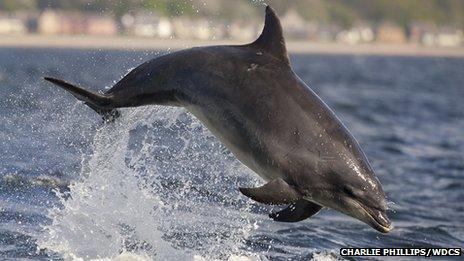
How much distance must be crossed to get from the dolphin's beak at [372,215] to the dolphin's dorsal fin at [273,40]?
5.16ft

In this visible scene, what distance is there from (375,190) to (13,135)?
8.63 metres

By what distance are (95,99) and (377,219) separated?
10.1ft

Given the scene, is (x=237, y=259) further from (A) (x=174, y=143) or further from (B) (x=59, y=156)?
(A) (x=174, y=143)

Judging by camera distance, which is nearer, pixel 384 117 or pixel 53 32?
pixel 384 117

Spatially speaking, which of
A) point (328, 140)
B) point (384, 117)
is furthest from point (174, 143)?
point (384, 117)

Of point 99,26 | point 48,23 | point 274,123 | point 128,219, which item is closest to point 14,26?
point 48,23

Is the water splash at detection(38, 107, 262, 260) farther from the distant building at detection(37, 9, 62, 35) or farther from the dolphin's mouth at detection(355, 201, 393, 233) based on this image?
the distant building at detection(37, 9, 62, 35)

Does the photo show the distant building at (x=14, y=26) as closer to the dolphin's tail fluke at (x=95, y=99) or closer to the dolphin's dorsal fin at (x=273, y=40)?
the dolphin's tail fluke at (x=95, y=99)

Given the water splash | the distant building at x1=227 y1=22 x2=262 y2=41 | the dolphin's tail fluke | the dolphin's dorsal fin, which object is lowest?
the water splash

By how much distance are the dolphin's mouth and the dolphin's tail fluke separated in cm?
280

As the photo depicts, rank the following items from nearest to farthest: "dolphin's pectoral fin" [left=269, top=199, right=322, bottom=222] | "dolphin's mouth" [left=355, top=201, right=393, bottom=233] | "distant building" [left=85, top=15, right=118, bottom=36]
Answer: "dolphin's mouth" [left=355, top=201, right=393, bottom=233] < "dolphin's pectoral fin" [left=269, top=199, right=322, bottom=222] < "distant building" [left=85, top=15, right=118, bottom=36]

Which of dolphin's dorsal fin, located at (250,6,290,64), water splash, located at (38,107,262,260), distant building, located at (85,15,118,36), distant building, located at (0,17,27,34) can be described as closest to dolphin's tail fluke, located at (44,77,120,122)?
water splash, located at (38,107,262,260)

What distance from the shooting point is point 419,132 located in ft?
94.9

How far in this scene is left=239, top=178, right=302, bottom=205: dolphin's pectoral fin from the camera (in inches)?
324
